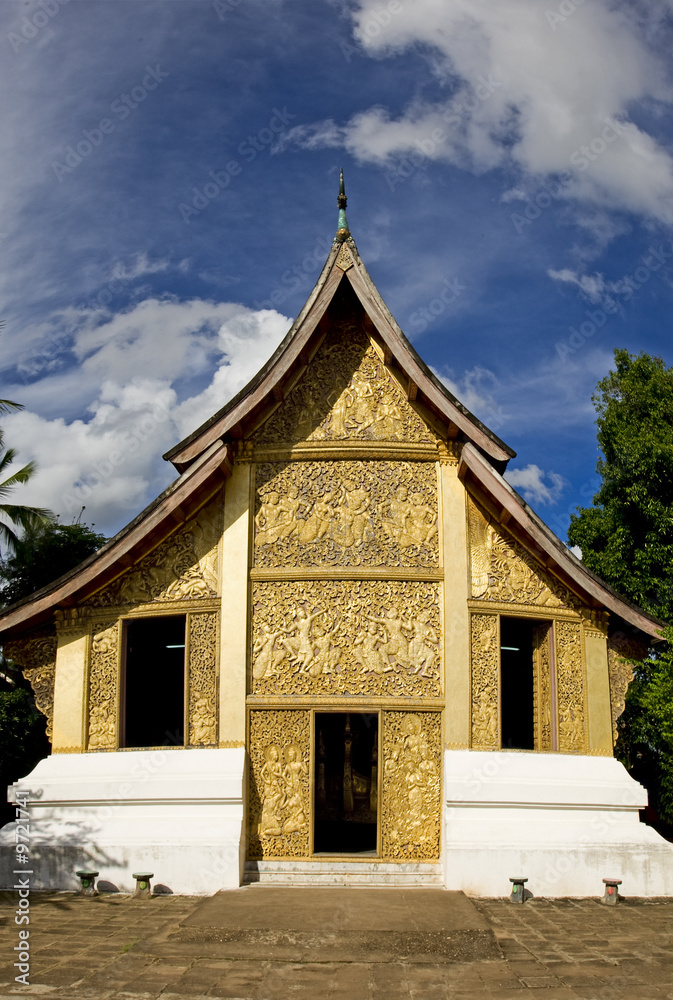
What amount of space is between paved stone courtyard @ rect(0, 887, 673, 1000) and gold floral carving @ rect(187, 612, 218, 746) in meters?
1.88

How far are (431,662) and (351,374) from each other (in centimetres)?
381

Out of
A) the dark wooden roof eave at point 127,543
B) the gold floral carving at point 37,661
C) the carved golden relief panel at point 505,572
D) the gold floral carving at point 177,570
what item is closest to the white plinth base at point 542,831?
the carved golden relief panel at point 505,572

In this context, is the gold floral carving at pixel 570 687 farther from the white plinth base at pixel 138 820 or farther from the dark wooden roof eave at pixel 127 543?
the dark wooden roof eave at pixel 127 543

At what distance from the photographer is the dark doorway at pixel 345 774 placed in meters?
15.4

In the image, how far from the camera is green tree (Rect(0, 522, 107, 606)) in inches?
666

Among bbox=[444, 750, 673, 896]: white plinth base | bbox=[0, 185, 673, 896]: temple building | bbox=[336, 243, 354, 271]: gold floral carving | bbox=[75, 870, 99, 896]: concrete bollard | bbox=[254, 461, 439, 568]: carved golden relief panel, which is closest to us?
bbox=[75, 870, 99, 896]: concrete bollard

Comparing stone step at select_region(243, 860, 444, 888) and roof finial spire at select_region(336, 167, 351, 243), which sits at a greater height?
roof finial spire at select_region(336, 167, 351, 243)

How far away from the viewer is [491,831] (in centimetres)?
960

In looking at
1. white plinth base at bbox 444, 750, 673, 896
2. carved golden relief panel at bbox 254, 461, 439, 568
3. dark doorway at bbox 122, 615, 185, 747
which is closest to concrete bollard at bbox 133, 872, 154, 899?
white plinth base at bbox 444, 750, 673, 896

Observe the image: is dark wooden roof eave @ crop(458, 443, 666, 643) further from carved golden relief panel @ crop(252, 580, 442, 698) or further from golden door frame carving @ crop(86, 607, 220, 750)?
golden door frame carving @ crop(86, 607, 220, 750)

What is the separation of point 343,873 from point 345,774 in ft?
18.9

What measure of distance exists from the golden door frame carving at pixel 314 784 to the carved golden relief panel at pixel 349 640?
0.29 meters

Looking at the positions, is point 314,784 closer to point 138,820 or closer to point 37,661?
point 138,820

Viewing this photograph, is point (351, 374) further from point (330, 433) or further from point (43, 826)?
point (43, 826)
